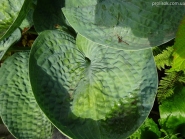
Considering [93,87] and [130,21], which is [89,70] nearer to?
[93,87]

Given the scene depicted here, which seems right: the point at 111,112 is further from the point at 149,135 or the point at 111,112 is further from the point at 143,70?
the point at 149,135

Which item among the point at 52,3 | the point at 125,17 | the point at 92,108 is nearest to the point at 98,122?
the point at 92,108

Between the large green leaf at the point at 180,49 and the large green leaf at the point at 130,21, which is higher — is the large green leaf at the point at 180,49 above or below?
below

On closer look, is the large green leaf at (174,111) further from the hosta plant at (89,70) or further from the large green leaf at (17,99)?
the large green leaf at (17,99)

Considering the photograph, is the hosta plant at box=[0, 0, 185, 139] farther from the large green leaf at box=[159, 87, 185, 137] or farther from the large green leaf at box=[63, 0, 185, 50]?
the large green leaf at box=[159, 87, 185, 137]

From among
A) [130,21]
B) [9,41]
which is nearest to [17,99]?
[9,41]

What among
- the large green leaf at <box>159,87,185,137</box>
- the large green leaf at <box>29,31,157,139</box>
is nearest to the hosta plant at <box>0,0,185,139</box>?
the large green leaf at <box>29,31,157,139</box>

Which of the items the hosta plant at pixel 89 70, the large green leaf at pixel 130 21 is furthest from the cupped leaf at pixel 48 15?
the large green leaf at pixel 130 21
